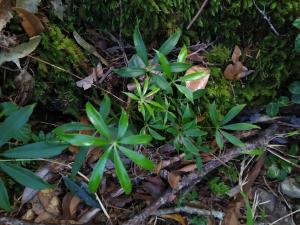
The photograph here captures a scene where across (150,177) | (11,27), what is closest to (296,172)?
(150,177)

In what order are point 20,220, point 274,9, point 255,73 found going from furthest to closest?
point 255,73
point 274,9
point 20,220

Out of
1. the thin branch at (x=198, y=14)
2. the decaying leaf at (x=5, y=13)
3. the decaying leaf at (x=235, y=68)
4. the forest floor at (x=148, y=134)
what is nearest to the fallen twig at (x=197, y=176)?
the forest floor at (x=148, y=134)

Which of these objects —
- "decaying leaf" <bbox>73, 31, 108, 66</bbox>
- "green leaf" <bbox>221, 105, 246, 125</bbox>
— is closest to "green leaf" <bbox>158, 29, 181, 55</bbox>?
"decaying leaf" <bbox>73, 31, 108, 66</bbox>

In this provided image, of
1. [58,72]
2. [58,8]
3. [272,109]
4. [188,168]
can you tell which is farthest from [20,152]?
[272,109]

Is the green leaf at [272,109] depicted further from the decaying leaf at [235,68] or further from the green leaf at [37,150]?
the green leaf at [37,150]

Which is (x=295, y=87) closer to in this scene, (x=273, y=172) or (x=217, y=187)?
(x=273, y=172)

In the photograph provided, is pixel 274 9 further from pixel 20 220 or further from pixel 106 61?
pixel 20 220
